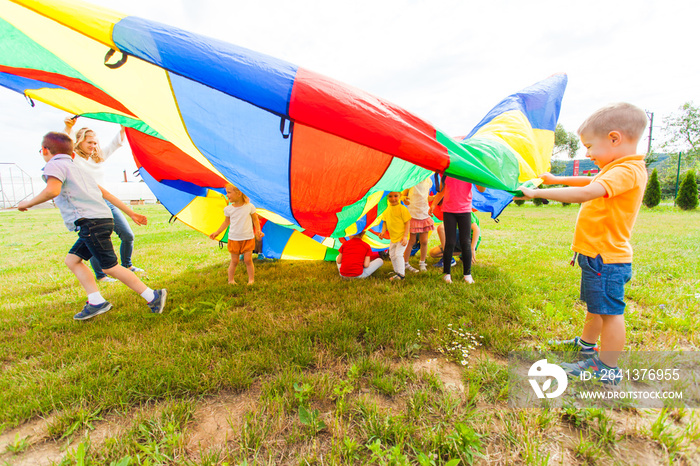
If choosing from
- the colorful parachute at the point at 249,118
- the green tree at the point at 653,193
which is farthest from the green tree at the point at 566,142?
the colorful parachute at the point at 249,118

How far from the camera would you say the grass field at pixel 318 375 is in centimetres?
127

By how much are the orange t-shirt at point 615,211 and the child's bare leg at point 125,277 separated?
3316 millimetres

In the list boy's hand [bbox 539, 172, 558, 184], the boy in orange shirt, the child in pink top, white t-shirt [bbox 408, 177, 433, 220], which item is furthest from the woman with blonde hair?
the boy in orange shirt

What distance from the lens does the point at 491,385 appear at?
5.38 feet

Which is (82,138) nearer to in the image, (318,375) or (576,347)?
(318,375)

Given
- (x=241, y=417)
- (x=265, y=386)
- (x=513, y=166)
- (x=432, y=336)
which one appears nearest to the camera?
(x=241, y=417)

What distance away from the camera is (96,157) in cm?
338

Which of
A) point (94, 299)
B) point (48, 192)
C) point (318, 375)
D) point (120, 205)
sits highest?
point (48, 192)

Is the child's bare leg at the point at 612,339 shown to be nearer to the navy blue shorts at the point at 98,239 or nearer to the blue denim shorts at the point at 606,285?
the blue denim shorts at the point at 606,285

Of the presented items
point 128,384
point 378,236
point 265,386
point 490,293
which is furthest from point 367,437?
point 378,236

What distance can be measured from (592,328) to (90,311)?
3.81 m

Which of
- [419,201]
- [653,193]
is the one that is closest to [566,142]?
[653,193]

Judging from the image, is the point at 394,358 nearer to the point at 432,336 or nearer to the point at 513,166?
the point at 432,336

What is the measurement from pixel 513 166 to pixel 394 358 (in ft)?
6.08
